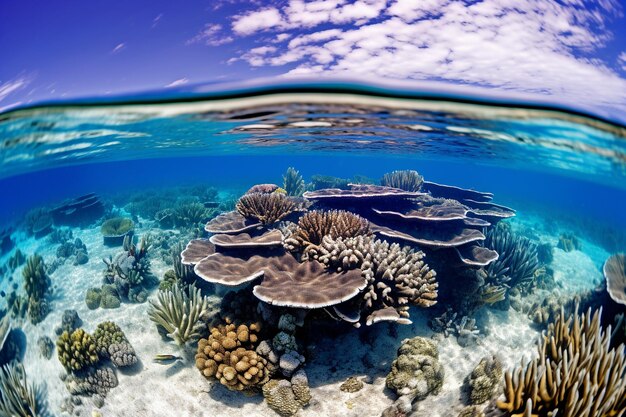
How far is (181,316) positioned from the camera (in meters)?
6.22

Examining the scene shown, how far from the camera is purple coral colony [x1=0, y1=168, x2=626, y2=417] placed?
438 cm

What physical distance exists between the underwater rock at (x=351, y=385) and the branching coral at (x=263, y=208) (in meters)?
4.19

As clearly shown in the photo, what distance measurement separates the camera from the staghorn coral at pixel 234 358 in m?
4.95

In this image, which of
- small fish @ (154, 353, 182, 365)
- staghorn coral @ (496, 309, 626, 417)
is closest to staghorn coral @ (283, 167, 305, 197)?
small fish @ (154, 353, 182, 365)

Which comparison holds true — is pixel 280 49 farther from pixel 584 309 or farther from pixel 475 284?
pixel 584 309

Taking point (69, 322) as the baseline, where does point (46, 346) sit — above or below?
below

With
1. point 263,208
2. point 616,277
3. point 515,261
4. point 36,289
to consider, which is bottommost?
point 515,261

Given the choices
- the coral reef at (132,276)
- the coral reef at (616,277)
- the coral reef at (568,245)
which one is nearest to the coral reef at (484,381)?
the coral reef at (616,277)

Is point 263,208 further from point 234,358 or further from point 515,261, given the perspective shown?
point 515,261

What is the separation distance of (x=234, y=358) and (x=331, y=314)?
178 cm

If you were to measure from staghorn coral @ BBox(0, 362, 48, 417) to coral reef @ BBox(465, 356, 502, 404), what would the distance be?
306 inches

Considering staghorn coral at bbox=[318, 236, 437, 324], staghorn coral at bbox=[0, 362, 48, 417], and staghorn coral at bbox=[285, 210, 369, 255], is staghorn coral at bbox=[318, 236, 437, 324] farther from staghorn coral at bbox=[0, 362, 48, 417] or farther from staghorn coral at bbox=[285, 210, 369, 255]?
staghorn coral at bbox=[0, 362, 48, 417]

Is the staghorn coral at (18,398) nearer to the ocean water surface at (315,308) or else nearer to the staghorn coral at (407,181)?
the ocean water surface at (315,308)

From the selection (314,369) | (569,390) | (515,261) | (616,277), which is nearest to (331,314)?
(314,369)
